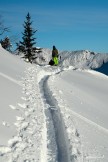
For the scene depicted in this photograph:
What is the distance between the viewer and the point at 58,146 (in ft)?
28.0

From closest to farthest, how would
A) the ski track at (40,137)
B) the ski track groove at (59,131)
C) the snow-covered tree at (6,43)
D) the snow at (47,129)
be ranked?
1. the ski track at (40,137)
2. the snow at (47,129)
3. the ski track groove at (59,131)
4. the snow-covered tree at (6,43)

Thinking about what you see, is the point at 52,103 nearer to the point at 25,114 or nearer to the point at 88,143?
the point at 25,114

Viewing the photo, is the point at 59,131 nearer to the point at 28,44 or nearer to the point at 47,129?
the point at 47,129

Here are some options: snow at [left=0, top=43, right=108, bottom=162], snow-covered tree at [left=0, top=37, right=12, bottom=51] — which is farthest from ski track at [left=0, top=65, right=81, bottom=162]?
snow-covered tree at [left=0, top=37, right=12, bottom=51]

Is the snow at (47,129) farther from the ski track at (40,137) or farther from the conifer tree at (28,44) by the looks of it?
the conifer tree at (28,44)

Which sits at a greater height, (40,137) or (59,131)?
(40,137)

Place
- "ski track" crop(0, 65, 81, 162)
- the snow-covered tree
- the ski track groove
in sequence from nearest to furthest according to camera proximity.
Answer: "ski track" crop(0, 65, 81, 162) → the ski track groove → the snow-covered tree

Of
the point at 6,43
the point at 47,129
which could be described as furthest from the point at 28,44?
the point at 47,129

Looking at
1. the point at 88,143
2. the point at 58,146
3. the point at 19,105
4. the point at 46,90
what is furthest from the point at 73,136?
the point at 46,90

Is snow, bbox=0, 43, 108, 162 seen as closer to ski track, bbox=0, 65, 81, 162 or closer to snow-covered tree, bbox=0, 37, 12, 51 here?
ski track, bbox=0, 65, 81, 162

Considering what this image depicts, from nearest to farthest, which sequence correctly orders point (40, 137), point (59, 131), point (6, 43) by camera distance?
point (40, 137), point (59, 131), point (6, 43)

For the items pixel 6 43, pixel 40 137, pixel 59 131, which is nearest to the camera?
pixel 40 137

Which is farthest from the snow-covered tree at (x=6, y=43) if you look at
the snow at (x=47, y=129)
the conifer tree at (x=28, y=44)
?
the snow at (x=47, y=129)

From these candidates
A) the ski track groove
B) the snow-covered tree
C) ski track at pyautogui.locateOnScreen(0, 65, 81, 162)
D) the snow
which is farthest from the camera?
the snow-covered tree
